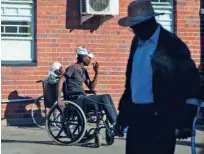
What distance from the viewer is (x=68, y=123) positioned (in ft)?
30.6

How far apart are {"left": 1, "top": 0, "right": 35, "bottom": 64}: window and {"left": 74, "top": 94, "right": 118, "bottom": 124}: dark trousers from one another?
2.49 meters

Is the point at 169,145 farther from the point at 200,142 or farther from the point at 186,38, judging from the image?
the point at 186,38

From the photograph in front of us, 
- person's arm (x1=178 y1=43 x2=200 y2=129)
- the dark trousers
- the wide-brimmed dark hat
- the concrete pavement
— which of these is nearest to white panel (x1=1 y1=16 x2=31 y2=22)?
the concrete pavement

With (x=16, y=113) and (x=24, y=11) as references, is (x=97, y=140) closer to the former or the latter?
(x=16, y=113)

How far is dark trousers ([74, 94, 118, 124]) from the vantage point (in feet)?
30.2

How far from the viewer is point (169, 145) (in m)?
4.77

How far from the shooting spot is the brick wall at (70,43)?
37.3ft

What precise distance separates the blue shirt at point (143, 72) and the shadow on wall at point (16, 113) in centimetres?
674

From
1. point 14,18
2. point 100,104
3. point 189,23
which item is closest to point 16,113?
point 14,18

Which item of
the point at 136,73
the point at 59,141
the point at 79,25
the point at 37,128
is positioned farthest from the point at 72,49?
the point at 136,73

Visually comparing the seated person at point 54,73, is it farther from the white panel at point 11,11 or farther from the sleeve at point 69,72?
the white panel at point 11,11

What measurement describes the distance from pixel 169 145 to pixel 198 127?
6800mm

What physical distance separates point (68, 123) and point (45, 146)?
1.69ft

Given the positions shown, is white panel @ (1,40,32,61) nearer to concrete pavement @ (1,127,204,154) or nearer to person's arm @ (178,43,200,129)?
concrete pavement @ (1,127,204,154)
